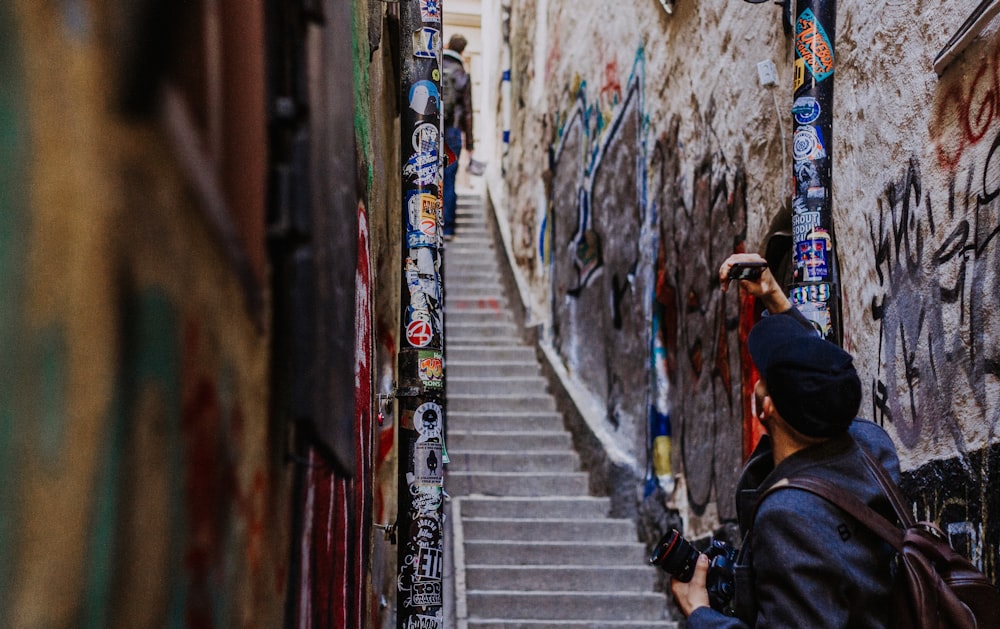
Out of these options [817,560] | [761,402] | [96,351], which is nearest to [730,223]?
[761,402]

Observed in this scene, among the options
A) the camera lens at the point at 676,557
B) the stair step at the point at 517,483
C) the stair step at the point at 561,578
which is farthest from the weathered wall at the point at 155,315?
the stair step at the point at 517,483

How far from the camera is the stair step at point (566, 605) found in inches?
265

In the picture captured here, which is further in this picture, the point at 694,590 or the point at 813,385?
the point at 694,590

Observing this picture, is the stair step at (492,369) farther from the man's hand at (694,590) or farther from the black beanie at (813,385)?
the black beanie at (813,385)

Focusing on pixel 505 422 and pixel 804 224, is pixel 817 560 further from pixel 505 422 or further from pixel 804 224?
pixel 505 422

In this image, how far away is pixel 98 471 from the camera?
3.44ft

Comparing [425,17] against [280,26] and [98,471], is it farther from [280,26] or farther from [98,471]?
[98,471]

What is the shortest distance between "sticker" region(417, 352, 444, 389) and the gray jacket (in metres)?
1.95

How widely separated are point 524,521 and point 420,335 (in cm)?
386

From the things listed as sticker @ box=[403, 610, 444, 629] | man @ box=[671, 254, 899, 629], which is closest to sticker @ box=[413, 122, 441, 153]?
sticker @ box=[403, 610, 444, 629]

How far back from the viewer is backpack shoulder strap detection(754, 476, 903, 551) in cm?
209

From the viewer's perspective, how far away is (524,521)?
25.0ft

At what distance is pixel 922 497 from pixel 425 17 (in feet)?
8.27

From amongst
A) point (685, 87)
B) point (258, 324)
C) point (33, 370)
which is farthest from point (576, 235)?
point (33, 370)
